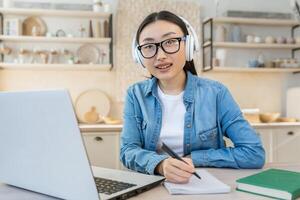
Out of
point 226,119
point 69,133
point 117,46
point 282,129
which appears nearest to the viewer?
point 69,133

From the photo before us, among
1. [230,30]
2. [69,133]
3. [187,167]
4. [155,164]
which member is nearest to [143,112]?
[155,164]

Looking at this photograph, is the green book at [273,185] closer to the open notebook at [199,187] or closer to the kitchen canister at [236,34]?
the open notebook at [199,187]

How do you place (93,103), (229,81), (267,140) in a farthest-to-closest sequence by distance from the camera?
(229,81)
(93,103)
(267,140)

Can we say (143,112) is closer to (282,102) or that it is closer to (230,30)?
(230,30)

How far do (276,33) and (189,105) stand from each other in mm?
2998

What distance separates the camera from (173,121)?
1.48m

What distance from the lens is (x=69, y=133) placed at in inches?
29.2

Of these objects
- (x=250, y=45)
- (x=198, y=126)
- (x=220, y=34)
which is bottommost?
(x=198, y=126)

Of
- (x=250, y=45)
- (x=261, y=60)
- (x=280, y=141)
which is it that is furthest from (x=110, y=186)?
(x=261, y=60)

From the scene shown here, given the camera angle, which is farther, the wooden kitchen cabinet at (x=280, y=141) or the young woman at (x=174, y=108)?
the wooden kitchen cabinet at (x=280, y=141)

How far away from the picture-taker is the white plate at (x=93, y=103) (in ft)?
12.1

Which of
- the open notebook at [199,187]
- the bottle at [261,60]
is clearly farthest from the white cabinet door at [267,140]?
the open notebook at [199,187]

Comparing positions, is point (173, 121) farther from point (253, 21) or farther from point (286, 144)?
point (253, 21)

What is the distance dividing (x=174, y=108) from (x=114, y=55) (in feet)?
7.82
